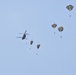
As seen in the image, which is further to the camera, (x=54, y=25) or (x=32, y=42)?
(x=32, y=42)

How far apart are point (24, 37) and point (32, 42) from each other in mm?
3254

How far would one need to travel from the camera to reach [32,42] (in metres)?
91.0

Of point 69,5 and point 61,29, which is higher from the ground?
point 69,5

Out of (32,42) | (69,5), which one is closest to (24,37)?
(32,42)

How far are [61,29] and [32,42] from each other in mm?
13437

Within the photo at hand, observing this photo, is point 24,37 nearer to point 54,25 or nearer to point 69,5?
point 54,25

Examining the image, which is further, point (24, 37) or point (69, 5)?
point (24, 37)

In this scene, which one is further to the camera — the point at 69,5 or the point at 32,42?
the point at 32,42

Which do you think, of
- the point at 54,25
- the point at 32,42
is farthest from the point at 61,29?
the point at 32,42

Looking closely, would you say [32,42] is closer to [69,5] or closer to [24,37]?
[24,37]

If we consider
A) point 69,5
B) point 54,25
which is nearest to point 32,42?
point 54,25

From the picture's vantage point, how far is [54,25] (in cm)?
8325

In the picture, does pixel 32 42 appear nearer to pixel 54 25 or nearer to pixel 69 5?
pixel 54 25

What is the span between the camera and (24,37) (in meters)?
92.1
